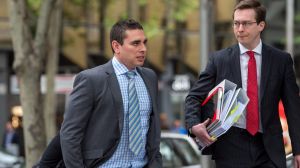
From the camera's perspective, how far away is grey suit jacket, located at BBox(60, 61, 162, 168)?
16.6 ft

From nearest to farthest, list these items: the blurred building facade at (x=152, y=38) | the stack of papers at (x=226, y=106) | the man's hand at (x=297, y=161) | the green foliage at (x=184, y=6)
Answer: the stack of papers at (x=226, y=106) < the man's hand at (x=297, y=161) < the green foliage at (x=184, y=6) < the blurred building facade at (x=152, y=38)

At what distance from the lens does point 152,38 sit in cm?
3597

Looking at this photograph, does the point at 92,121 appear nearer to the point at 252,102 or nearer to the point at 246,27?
the point at 252,102

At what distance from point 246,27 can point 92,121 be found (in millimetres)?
1118

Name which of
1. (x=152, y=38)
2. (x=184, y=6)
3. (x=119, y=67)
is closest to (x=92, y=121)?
(x=119, y=67)

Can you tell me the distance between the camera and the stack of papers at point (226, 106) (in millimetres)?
5164

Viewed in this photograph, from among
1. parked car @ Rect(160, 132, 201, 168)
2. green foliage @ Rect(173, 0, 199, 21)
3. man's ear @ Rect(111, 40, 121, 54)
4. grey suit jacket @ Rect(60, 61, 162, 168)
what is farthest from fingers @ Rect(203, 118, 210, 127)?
green foliage @ Rect(173, 0, 199, 21)

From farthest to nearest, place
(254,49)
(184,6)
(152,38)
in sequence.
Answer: (152,38)
(184,6)
(254,49)

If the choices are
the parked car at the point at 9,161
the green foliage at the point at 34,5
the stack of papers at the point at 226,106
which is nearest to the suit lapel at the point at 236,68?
the stack of papers at the point at 226,106

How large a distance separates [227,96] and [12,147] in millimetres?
17510

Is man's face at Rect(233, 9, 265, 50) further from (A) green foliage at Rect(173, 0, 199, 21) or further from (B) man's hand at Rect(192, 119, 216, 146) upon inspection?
(A) green foliage at Rect(173, 0, 199, 21)

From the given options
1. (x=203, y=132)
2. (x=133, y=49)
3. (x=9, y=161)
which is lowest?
(x=9, y=161)

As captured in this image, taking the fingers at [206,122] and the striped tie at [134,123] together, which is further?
the fingers at [206,122]

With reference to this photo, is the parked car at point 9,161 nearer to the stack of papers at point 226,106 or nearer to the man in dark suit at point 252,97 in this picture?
the man in dark suit at point 252,97
